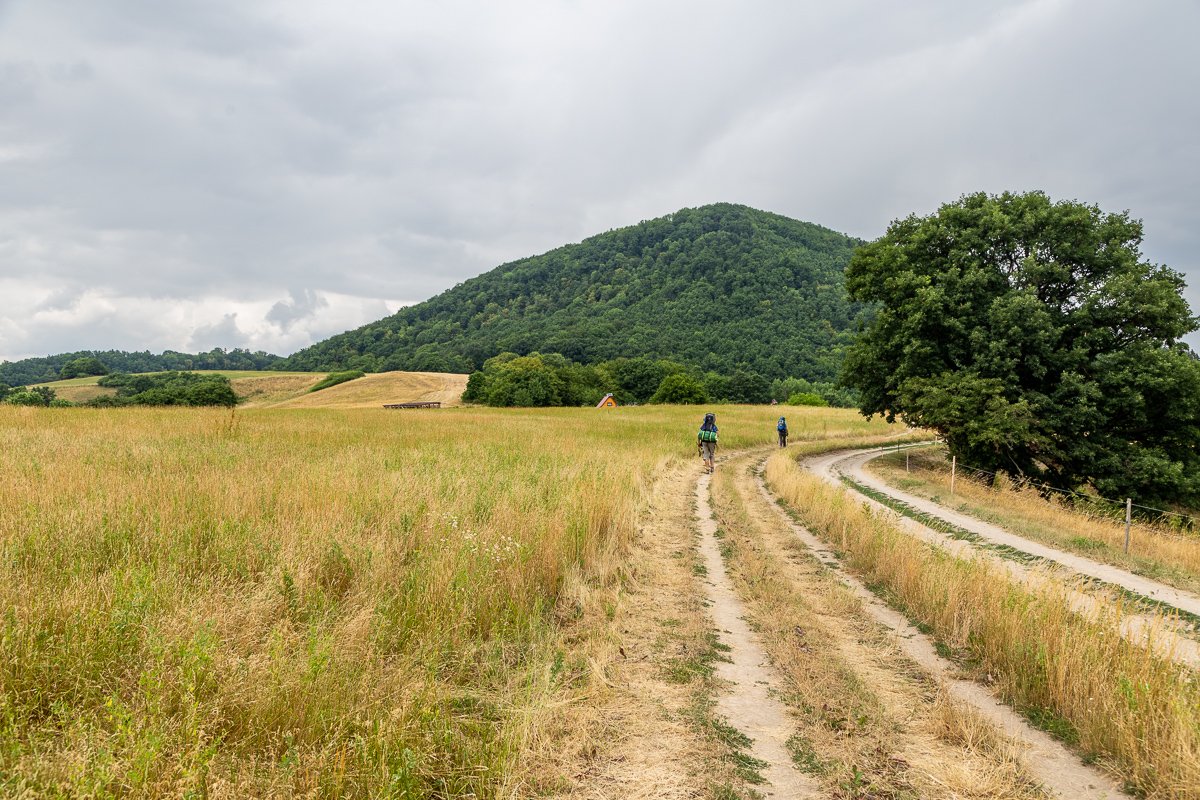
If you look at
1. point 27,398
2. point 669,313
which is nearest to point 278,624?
point 27,398

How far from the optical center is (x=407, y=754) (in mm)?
3109


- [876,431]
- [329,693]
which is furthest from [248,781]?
[876,431]

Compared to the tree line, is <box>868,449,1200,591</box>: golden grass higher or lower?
lower

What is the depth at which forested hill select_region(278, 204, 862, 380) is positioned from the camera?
13450 centimetres

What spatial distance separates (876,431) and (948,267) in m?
27.5

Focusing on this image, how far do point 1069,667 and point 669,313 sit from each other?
162 m

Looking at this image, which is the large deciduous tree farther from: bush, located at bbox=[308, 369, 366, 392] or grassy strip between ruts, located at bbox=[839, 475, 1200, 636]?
bush, located at bbox=[308, 369, 366, 392]

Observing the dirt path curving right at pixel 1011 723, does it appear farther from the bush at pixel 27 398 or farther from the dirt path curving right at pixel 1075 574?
the bush at pixel 27 398

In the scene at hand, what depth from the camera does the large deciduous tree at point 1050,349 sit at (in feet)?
67.5

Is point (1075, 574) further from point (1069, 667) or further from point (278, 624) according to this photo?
point (278, 624)

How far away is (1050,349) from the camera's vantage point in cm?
2136

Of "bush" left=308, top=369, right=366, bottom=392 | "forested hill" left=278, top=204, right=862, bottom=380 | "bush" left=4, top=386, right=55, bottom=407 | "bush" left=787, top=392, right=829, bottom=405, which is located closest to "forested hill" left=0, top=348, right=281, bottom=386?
"forested hill" left=278, top=204, right=862, bottom=380

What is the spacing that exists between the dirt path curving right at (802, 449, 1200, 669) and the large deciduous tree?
25.6 ft

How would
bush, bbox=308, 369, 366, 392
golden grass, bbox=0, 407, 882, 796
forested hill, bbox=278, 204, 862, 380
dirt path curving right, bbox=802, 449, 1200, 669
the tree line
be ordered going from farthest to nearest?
forested hill, bbox=278, 204, 862, 380 < bush, bbox=308, 369, 366, 392 < the tree line < dirt path curving right, bbox=802, 449, 1200, 669 < golden grass, bbox=0, 407, 882, 796
